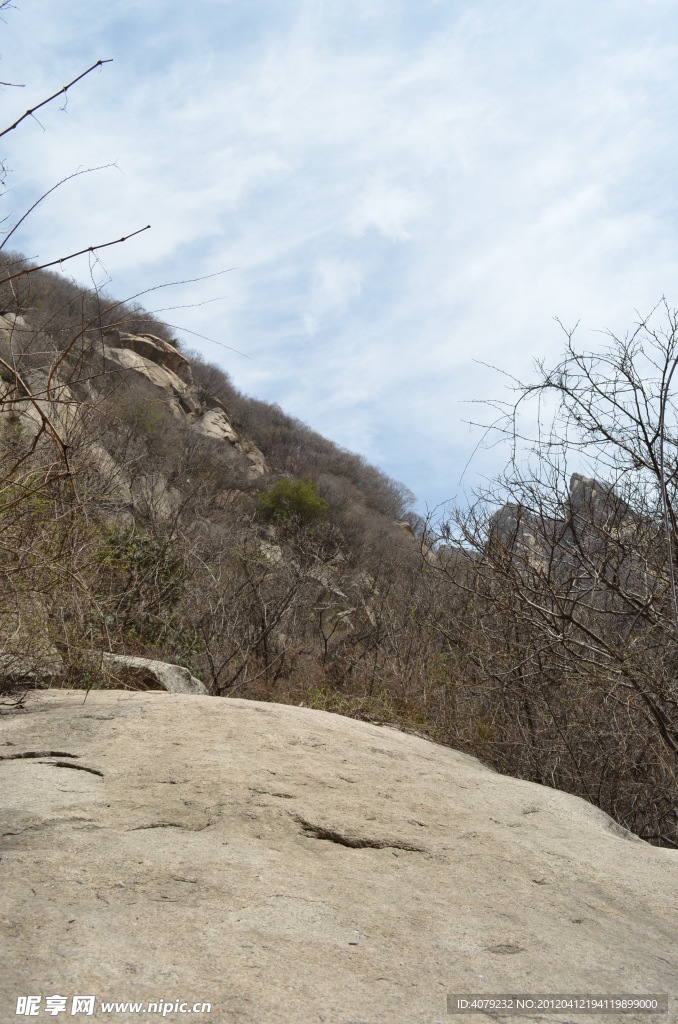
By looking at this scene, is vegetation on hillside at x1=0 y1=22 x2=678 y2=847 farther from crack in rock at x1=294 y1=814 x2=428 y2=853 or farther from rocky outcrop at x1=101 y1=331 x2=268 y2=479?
rocky outcrop at x1=101 y1=331 x2=268 y2=479

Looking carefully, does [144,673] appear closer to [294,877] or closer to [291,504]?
[294,877]

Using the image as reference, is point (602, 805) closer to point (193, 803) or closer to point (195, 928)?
point (193, 803)

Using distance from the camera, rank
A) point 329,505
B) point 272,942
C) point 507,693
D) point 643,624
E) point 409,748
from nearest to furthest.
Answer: point 272,942 < point 409,748 < point 643,624 < point 507,693 < point 329,505

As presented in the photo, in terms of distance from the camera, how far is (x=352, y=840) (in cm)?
278

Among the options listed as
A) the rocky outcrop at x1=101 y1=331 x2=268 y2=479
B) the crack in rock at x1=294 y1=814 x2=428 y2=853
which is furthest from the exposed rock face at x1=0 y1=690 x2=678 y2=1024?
the rocky outcrop at x1=101 y1=331 x2=268 y2=479

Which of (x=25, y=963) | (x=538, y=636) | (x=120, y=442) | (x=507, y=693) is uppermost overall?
(x=120, y=442)

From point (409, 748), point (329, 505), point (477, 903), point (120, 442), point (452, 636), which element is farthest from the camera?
point (329, 505)

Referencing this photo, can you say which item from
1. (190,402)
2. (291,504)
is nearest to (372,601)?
(291,504)

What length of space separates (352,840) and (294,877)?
0.44 metres

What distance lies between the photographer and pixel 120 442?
47.6ft

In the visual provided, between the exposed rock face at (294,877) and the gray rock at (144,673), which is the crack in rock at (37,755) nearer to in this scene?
the exposed rock face at (294,877)

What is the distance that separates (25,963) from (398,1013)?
0.83 m

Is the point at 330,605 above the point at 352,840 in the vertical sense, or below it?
above

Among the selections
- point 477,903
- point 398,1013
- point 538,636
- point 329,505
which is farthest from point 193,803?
point 329,505
